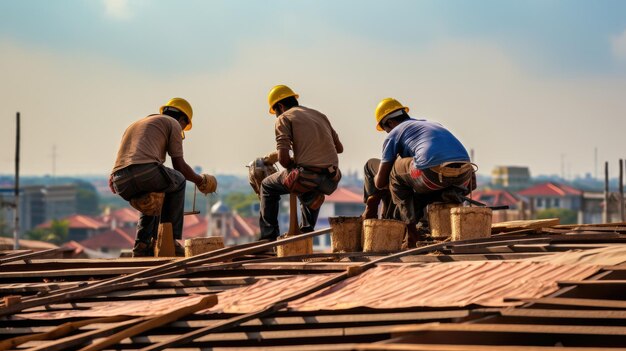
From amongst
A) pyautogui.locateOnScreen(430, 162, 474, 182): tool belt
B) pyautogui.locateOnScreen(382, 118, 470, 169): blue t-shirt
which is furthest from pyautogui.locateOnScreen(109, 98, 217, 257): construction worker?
pyautogui.locateOnScreen(430, 162, 474, 182): tool belt

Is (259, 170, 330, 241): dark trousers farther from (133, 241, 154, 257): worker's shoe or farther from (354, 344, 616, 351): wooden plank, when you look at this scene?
(354, 344, 616, 351): wooden plank

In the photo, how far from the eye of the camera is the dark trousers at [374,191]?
12.6m

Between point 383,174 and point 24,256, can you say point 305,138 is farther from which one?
point 24,256

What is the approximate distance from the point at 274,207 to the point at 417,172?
1627 mm

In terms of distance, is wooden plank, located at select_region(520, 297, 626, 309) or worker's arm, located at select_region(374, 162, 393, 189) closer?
wooden plank, located at select_region(520, 297, 626, 309)

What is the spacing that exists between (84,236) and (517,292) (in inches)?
5983

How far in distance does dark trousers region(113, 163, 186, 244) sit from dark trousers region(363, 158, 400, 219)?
5.33ft

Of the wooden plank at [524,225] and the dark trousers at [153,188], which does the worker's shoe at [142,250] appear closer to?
the dark trousers at [153,188]

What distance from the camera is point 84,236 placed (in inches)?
6206

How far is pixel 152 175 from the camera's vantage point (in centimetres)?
1237

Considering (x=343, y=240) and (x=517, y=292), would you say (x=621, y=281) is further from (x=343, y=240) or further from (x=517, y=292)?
(x=343, y=240)

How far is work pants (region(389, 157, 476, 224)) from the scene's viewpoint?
38.7ft

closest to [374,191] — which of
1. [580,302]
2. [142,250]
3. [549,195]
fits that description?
[142,250]

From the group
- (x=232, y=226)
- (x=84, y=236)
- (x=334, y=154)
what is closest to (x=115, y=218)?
(x=84, y=236)
